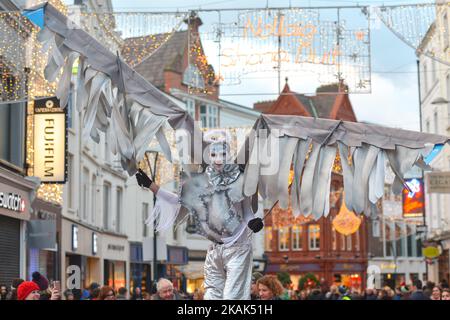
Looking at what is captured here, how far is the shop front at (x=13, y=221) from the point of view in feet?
68.8

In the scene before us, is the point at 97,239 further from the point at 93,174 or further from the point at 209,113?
the point at 209,113

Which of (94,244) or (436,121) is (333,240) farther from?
(94,244)

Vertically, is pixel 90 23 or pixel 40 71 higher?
pixel 90 23

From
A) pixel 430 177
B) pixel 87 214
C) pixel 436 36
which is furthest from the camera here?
pixel 87 214

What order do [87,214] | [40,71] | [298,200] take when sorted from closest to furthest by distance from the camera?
1. [298,200]
2. [40,71]
3. [87,214]

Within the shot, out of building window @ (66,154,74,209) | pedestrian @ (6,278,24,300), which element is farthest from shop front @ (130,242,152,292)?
pedestrian @ (6,278,24,300)

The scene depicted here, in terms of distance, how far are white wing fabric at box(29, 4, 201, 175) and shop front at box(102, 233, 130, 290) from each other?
28.5m

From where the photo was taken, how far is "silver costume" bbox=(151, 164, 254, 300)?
817cm

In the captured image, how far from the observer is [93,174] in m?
35.3

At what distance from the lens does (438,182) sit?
26.0m

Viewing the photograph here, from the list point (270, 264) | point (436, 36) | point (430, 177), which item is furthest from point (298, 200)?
point (270, 264)

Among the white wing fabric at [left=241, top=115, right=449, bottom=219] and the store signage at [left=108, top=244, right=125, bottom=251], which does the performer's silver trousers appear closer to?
the white wing fabric at [left=241, top=115, right=449, bottom=219]

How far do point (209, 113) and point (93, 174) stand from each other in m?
22.6

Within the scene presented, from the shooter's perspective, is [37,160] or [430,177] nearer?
[37,160]
